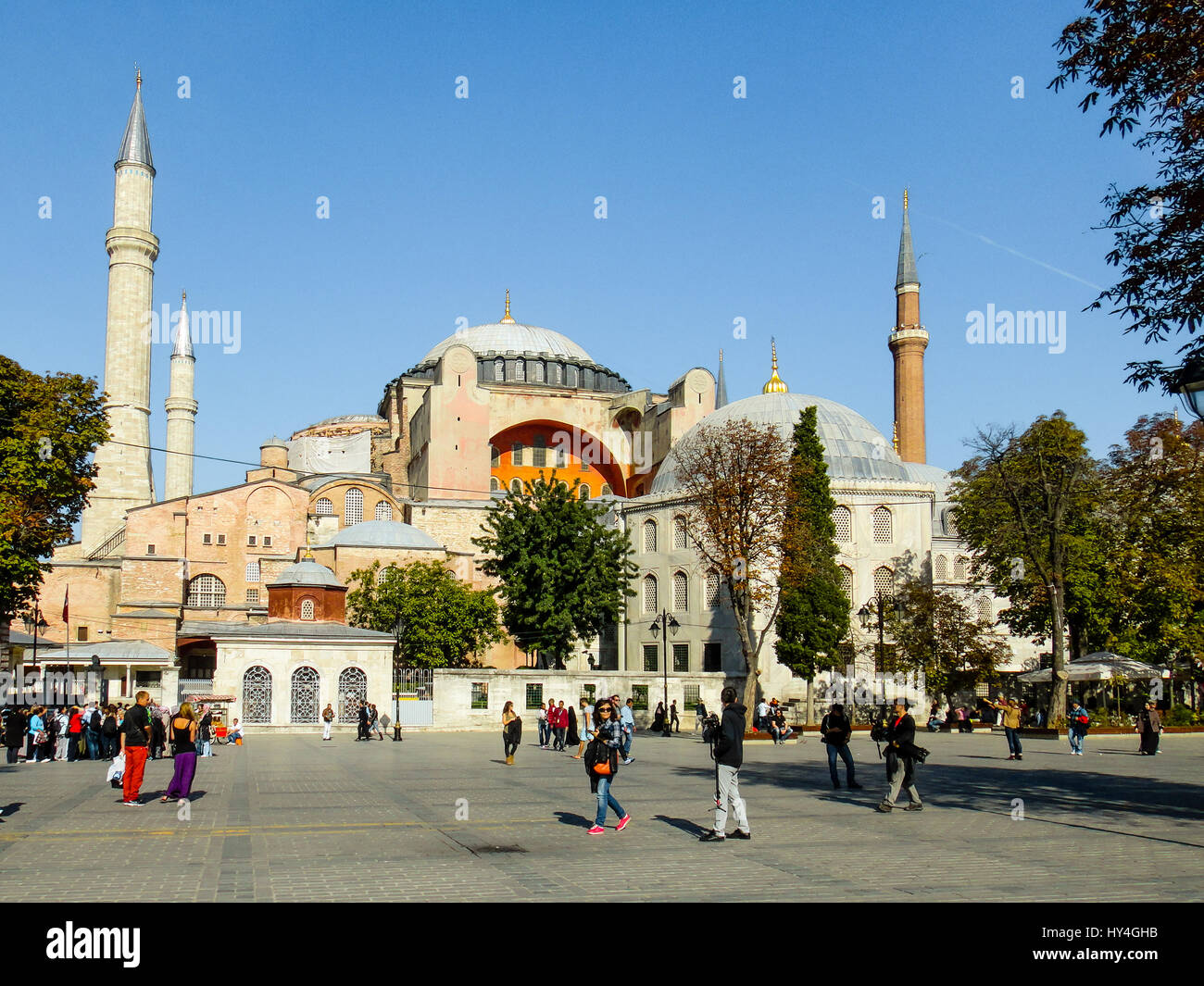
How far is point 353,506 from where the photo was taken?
58.9 metres

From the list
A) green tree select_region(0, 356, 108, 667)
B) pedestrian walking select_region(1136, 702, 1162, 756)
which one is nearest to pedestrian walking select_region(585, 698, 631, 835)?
pedestrian walking select_region(1136, 702, 1162, 756)

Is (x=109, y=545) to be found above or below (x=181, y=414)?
below

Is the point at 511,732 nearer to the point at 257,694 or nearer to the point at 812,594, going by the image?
the point at 257,694

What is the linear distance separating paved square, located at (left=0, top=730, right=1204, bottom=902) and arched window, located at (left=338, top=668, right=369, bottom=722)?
17418 millimetres

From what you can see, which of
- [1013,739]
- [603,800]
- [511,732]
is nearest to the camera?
A: [603,800]

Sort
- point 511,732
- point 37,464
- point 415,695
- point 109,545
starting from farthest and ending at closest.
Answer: point 109,545 → point 415,695 → point 37,464 → point 511,732

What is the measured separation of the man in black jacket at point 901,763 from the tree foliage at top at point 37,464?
71.1 feet

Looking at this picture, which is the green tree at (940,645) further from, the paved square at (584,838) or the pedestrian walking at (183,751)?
the pedestrian walking at (183,751)

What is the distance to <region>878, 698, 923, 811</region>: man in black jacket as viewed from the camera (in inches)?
527

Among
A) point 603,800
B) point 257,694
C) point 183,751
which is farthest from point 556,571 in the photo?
point 603,800

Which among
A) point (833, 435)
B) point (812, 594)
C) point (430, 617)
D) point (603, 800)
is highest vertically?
point (833, 435)

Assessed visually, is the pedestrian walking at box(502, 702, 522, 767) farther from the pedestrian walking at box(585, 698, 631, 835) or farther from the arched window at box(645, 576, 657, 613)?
the arched window at box(645, 576, 657, 613)

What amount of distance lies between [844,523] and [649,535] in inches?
330
